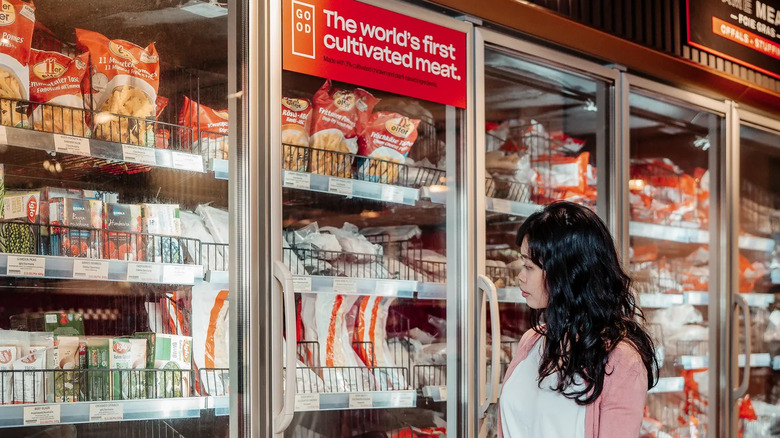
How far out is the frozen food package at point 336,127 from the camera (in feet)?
7.98

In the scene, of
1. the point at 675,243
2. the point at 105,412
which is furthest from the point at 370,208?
the point at 675,243

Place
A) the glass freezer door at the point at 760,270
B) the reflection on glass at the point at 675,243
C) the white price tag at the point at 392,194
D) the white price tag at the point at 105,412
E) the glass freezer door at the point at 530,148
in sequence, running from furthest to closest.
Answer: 1. the glass freezer door at the point at 760,270
2. the reflection on glass at the point at 675,243
3. the glass freezer door at the point at 530,148
4. the white price tag at the point at 392,194
5. the white price tag at the point at 105,412

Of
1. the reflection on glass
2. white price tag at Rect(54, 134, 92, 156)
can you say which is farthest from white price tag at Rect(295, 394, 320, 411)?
the reflection on glass

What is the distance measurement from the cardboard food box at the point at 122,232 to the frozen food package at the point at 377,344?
83 cm

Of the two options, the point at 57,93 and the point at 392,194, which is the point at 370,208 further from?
the point at 57,93

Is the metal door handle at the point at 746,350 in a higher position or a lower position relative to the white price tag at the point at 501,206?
lower

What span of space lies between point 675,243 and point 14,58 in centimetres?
303

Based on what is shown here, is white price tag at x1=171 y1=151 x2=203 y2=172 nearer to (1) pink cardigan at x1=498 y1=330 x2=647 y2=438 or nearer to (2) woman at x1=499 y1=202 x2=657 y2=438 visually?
(2) woman at x1=499 y1=202 x2=657 y2=438

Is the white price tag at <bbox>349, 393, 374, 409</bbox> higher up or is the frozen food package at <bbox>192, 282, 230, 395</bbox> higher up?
the frozen food package at <bbox>192, 282, 230, 395</bbox>

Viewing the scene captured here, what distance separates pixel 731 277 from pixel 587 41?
1.43 meters

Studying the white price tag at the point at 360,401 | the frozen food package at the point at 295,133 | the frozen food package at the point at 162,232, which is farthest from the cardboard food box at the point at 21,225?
the white price tag at the point at 360,401

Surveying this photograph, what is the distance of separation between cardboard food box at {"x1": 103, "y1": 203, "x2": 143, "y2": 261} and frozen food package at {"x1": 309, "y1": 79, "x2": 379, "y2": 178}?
22.2 inches

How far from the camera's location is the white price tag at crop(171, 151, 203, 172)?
6.52ft

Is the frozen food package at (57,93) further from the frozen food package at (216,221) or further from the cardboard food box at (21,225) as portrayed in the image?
the frozen food package at (216,221)
